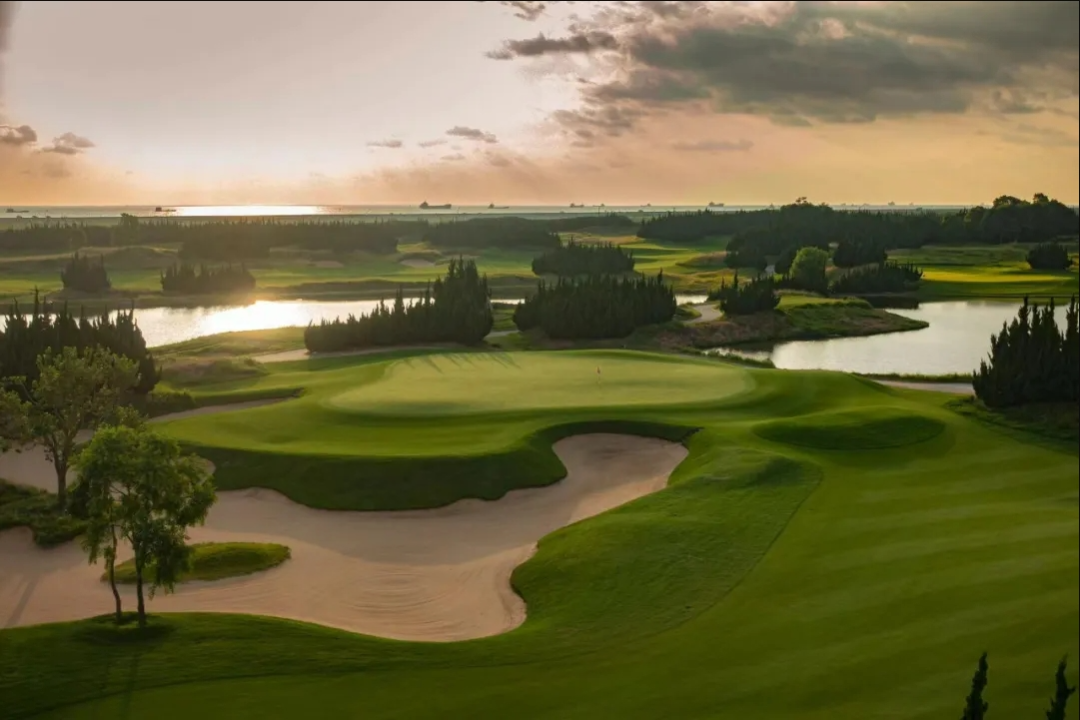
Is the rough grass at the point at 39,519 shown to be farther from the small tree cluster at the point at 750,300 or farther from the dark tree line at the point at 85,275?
the small tree cluster at the point at 750,300

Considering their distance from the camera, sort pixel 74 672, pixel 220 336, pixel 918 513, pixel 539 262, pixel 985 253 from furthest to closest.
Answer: pixel 985 253
pixel 539 262
pixel 220 336
pixel 918 513
pixel 74 672

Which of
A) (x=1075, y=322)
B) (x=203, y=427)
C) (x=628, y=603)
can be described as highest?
(x=1075, y=322)

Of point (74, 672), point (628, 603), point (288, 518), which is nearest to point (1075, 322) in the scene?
point (628, 603)

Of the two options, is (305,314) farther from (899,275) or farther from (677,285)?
(899,275)

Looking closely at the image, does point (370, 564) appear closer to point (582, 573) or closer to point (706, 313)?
point (582, 573)

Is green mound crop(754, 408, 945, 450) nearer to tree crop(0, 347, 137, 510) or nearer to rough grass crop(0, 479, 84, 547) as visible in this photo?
tree crop(0, 347, 137, 510)

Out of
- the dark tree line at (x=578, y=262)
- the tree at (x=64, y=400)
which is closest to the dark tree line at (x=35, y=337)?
the tree at (x=64, y=400)

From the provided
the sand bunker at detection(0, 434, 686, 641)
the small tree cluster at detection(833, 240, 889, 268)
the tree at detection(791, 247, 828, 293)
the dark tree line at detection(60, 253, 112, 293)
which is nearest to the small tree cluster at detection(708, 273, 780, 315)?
the tree at detection(791, 247, 828, 293)
